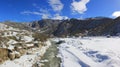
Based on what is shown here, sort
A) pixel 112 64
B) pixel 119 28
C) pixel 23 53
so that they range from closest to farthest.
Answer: pixel 112 64, pixel 23 53, pixel 119 28

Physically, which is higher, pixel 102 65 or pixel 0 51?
pixel 0 51

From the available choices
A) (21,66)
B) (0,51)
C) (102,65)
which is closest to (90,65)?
(102,65)

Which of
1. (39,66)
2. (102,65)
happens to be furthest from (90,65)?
(39,66)

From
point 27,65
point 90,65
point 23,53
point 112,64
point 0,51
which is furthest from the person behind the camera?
point 23,53

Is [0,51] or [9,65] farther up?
[0,51]

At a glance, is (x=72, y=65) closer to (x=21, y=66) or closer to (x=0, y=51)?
(x=21, y=66)

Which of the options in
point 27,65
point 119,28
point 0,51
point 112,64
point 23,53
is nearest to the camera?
point 112,64

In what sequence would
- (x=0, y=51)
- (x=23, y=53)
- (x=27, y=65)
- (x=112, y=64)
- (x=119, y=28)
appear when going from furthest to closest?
(x=119, y=28), (x=23, y=53), (x=0, y=51), (x=27, y=65), (x=112, y=64)

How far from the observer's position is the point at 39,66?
27.0 meters

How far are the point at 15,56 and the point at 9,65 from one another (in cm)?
524

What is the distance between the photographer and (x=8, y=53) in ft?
98.4

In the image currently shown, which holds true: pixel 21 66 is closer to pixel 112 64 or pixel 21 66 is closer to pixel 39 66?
pixel 39 66

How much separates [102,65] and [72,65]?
4.88 metres

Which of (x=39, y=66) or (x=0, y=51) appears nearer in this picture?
(x=39, y=66)
